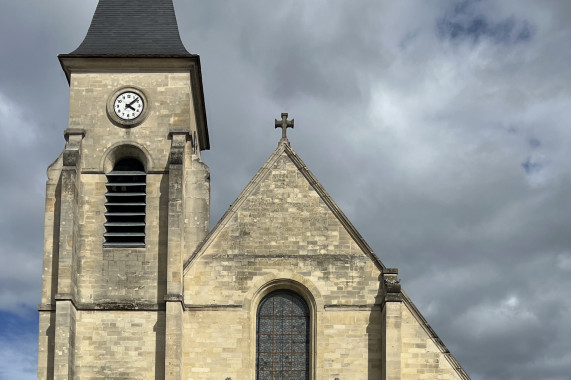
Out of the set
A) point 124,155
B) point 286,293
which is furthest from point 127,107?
point 286,293

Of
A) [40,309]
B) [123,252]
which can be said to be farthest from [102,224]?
[40,309]

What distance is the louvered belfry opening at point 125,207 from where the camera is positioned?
25.5m

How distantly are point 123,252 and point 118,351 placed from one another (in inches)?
93.7

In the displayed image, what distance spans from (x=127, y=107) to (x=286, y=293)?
6.06 metres

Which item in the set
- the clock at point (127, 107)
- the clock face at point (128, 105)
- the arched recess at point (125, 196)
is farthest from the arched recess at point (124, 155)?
the clock face at point (128, 105)

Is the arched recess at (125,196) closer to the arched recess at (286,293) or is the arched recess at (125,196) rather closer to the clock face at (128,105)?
the clock face at (128,105)

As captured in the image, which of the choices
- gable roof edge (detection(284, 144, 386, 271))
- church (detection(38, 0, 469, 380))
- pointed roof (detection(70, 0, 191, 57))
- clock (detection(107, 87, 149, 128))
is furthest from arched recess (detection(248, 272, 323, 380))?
pointed roof (detection(70, 0, 191, 57))

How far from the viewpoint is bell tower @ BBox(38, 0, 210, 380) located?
79.4 ft

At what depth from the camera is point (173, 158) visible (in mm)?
25422

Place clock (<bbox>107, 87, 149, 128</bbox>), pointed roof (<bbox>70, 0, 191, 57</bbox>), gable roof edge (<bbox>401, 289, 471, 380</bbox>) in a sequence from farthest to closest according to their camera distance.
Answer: pointed roof (<bbox>70, 0, 191, 57</bbox>), clock (<bbox>107, 87, 149, 128</bbox>), gable roof edge (<bbox>401, 289, 471, 380</bbox>)

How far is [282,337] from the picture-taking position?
24.7 metres

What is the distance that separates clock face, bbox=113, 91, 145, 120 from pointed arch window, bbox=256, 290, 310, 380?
5.62 metres

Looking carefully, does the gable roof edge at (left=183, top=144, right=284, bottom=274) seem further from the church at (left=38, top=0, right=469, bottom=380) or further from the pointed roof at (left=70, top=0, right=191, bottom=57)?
the pointed roof at (left=70, top=0, right=191, bottom=57)

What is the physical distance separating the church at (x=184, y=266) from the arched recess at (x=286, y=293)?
0.03 m
